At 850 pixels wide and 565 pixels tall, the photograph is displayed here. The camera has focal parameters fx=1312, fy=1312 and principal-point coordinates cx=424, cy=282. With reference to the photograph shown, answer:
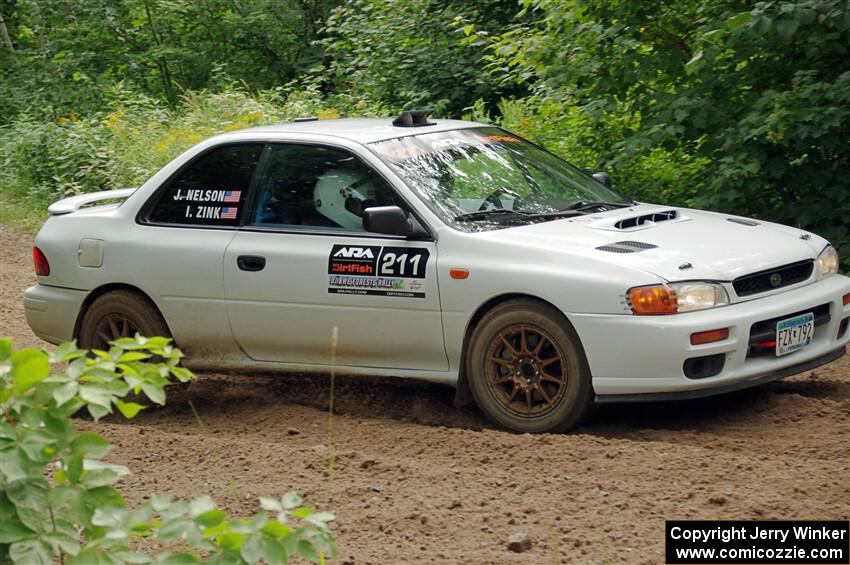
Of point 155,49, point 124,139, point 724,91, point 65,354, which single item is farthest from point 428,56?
point 65,354

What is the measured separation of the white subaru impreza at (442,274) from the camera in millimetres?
6164

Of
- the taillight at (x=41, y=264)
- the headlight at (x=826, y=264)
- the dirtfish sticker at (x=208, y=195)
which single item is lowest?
the headlight at (x=826, y=264)

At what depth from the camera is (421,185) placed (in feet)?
22.8

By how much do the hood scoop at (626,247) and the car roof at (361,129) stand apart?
5.04 ft

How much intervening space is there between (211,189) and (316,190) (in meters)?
0.71

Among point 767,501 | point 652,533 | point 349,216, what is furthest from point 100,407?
point 349,216

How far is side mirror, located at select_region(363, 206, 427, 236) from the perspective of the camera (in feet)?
21.7

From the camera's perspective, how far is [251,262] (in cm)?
716

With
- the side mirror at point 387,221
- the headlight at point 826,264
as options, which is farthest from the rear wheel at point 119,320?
the headlight at point 826,264

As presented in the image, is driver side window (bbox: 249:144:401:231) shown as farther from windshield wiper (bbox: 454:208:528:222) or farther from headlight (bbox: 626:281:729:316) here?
headlight (bbox: 626:281:729:316)

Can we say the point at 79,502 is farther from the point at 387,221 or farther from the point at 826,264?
the point at 826,264

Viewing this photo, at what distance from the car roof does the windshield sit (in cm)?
7

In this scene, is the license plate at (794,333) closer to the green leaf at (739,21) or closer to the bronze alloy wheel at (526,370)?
the bronze alloy wheel at (526,370)

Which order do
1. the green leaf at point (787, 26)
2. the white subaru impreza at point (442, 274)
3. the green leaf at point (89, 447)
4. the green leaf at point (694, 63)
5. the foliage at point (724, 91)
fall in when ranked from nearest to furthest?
the green leaf at point (89, 447)
the white subaru impreza at point (442, 274)
the green leaf at point (787, 26)
the green leaf at point (694, 63)
the foliage at point (724, 91)
